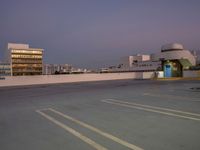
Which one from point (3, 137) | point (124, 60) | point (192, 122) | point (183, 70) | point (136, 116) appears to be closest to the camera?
point (3, 137)

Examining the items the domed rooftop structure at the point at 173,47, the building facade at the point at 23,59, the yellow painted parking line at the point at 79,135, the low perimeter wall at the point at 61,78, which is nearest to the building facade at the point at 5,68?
the building facade at the point at 23,59

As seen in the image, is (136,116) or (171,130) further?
(136,116)

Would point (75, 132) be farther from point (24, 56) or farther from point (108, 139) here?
point (24, 56)

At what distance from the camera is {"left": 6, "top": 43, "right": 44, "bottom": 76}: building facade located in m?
109

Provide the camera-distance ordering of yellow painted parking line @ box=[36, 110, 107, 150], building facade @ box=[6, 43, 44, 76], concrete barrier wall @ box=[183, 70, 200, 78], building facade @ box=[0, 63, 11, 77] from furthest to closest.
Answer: building facade @ box=[6, 43, 44, 76], building facade @ box=[0, 63, 11, 77], concrete barrier wall @ box=[183, 70, 200, 78], yellow painted parking line @ box=[36, 110, 107, 150]

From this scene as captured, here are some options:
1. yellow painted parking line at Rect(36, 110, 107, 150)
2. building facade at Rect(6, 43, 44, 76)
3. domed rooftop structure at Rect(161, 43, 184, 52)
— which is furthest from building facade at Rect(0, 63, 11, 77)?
yellow painted parking line at Rect(36, 110, 107, 150)

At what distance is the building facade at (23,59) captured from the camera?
358 ft

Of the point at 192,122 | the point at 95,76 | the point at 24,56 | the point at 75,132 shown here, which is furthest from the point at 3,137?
the point at 24,56

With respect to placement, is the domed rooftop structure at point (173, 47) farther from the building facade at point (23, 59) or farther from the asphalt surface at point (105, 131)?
the building facade at point (23, 59)

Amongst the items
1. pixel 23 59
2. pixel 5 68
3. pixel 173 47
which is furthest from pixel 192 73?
pixel 5 68

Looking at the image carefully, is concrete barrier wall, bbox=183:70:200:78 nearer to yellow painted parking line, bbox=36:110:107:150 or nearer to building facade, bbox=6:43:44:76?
yellow painted parking line, bbox=36:110:107:150

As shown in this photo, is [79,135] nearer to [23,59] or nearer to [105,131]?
[105,131]

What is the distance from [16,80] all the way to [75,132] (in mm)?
22117

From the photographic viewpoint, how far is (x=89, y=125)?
183 inches
